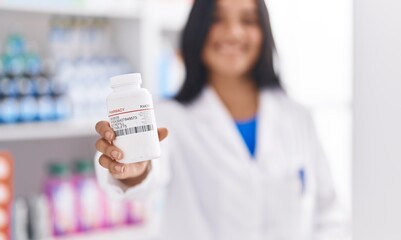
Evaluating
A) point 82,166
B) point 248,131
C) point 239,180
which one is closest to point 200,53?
point 248,131

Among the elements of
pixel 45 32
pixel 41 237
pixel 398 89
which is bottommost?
pixel 41 237

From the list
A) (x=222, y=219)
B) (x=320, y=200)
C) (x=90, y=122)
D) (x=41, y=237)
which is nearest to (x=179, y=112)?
(x=222, y=219)

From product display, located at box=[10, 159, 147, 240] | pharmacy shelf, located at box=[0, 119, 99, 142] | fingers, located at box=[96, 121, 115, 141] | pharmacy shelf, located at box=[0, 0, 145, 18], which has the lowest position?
product display, located at box=[10, 159, 147, 240]

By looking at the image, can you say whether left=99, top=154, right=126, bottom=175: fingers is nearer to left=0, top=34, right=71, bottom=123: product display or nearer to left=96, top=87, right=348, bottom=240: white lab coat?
left=96, top=87, right=348, bottom=240: white lab coat

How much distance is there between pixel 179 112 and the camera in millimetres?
1688

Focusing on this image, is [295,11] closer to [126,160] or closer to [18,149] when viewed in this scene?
[18,149]

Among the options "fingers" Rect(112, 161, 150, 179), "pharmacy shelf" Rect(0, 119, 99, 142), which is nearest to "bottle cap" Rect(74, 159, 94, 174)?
"pharmacy shelf" Rect(0, 119, 99, 142)

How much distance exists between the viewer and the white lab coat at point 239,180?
5.26 ft

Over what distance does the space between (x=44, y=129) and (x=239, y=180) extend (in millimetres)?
898

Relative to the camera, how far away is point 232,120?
1698 mm

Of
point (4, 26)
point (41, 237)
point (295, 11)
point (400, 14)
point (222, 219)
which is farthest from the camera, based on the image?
point (295, 11)

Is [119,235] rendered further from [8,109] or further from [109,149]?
[109,149]

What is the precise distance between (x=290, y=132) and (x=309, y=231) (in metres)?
0.31

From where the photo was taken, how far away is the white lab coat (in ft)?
5.26
